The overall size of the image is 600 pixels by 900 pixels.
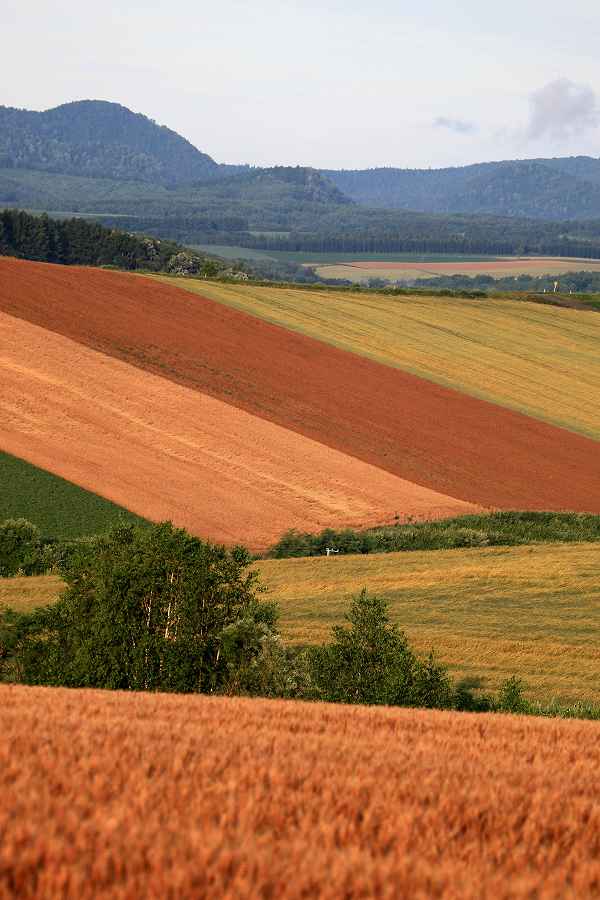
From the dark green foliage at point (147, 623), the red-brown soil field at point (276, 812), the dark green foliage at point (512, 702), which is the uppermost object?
the red-brown soil field at point (276, 812)

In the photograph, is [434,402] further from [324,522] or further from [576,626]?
[576,626]

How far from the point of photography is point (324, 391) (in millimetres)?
61969

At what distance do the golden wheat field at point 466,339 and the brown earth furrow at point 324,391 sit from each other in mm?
4344

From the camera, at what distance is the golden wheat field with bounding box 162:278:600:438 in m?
71.9

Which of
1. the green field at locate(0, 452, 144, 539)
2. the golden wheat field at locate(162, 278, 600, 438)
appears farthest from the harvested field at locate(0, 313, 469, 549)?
the golden wheat field at locate(162, 278, 600, 438)

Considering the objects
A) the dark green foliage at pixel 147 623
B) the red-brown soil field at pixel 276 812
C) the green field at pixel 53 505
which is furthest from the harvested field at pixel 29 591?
the red-brown soil field at pixel 276 812

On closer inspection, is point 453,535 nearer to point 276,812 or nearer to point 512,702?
point 512,702

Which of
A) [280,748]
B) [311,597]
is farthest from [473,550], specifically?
[280,748]

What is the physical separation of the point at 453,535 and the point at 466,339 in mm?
49148

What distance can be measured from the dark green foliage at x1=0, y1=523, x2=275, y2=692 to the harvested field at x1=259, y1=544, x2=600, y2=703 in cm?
661

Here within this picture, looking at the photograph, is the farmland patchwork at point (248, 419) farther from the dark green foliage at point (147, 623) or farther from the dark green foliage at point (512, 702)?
the dark green foliage at point (512, 702)

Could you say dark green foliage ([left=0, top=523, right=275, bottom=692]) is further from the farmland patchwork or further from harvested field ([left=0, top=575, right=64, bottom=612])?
the farmland patchwork

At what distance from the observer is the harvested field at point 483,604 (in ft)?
84.7

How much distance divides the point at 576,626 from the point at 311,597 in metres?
7.43
